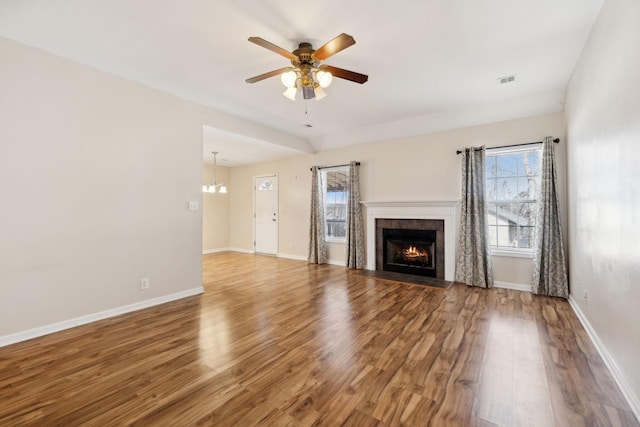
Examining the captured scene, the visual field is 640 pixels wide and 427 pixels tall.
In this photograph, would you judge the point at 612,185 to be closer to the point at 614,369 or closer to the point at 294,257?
the point at 614,369

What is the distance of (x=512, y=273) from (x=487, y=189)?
4.50 ft

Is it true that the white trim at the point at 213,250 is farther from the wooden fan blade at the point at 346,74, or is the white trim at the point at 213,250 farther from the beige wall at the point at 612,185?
the beige wall at the point at 612,185

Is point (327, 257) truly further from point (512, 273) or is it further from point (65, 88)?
point (65, 88)

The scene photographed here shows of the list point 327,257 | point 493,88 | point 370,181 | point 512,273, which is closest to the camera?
point 493,88

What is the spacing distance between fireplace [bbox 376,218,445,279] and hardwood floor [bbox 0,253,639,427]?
1460 millimetres

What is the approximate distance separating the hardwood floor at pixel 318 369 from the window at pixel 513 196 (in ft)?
3.97

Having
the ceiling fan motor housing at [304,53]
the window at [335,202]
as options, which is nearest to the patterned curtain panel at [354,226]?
the window at [335,202]

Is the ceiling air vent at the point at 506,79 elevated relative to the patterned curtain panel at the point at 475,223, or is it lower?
elevated

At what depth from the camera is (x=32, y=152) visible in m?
2.65

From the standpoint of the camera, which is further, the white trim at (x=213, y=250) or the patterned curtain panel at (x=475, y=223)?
the white trim at (x=213, y=250)

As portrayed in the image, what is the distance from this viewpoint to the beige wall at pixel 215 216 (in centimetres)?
784

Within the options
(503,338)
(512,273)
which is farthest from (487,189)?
(503,338)

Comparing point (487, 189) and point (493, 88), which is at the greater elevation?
point (493, 88)

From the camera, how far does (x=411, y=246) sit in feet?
17.2
